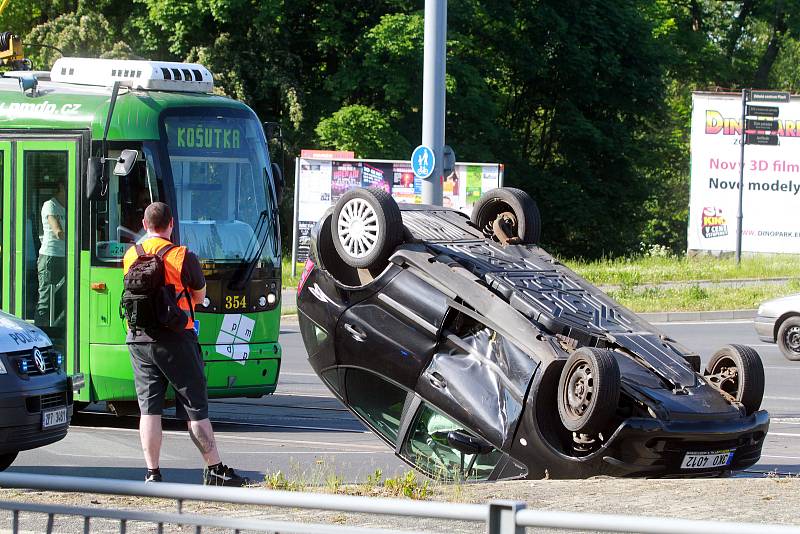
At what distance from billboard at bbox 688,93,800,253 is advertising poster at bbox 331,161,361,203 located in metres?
10.6

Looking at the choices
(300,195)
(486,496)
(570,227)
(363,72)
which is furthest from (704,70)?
(486,496)

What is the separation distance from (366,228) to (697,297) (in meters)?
16.5

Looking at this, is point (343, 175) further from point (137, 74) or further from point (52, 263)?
point (52, 263)

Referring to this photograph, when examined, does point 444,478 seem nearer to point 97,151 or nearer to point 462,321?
point 462,321

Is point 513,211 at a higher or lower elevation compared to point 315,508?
higher

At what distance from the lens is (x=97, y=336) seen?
37.8 feet

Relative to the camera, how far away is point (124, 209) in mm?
11469

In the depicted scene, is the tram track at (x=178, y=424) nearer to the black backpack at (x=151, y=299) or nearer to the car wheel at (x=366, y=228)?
the car wheel at (x=366, y=228)

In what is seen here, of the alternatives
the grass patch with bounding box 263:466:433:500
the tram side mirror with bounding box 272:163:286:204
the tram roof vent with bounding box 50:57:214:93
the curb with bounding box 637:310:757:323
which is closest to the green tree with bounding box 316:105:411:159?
the curb with bounding box 637:310:757:323

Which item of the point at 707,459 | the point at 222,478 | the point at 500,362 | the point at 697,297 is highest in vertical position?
the point at 500,362

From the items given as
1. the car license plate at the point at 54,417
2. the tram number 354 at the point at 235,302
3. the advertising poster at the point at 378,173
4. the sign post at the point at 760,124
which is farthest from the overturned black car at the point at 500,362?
the sign post at the point at 760,124

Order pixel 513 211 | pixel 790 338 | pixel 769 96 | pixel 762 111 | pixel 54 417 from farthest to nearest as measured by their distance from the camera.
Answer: pixel 762 111 < pixel 769 96 < pixel 790 338 < pixel 513 211 < pixel 54 417

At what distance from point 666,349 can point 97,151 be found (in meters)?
5.56

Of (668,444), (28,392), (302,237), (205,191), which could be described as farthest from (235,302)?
(302,237)
